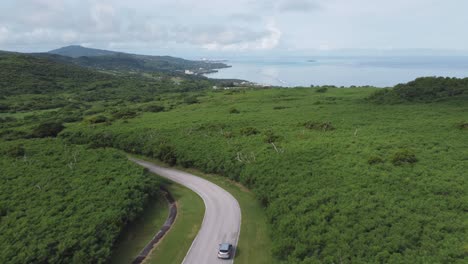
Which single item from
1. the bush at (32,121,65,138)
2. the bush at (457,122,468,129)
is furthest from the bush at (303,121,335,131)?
the bush at (32,121,65,138)

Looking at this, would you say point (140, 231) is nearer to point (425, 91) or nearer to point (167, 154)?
point (167, 154)

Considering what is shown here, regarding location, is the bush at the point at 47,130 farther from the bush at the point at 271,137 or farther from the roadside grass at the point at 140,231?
the bush at the point at 271,137

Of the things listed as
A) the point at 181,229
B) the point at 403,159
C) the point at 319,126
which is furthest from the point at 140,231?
the point at 319,126

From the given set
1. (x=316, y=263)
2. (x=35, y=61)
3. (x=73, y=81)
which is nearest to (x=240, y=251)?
(x=316, y=263)

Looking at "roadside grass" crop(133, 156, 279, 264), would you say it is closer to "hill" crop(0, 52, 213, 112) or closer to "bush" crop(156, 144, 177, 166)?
"bush" crop(156, 144, 177, 166)

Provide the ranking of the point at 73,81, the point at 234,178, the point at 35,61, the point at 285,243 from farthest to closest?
the point at 35,61 < the point at 73,81 < the point at 234,178 < the point at 285,243

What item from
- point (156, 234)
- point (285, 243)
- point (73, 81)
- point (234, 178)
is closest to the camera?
point (285, 243)

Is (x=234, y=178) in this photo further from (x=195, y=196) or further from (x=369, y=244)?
(x=369, y=244)
